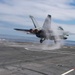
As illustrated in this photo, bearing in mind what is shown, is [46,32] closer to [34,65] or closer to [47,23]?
[47,23]

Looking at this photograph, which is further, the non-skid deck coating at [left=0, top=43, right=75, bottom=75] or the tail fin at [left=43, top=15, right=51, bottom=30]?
the tail fin at [left=43, top=15, right=51, bottom=30]

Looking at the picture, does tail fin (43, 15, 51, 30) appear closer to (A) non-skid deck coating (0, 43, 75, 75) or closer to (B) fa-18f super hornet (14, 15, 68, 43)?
(B) fa-18f super hornet (14, 15, 68, 43)

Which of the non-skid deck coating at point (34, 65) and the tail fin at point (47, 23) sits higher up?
the tail fin at point (47, 23)

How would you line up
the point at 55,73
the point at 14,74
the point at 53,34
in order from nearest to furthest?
1. the point at 14,74
2. the point at 55,73
3. the point at 53,34

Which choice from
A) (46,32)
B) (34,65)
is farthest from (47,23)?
(34,65)

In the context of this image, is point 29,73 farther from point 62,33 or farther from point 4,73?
point 62,33

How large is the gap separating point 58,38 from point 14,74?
46.9 metres

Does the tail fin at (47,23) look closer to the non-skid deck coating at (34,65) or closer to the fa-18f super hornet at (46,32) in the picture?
the fa-18f super hornet at (46,32)

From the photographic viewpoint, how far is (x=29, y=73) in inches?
596

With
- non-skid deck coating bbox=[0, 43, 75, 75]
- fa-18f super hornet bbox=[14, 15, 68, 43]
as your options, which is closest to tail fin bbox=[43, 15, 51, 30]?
fa-18f super hornet bbox=[14, 15, 68, 43]

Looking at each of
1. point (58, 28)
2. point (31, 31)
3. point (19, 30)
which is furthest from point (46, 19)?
point (31, 31)

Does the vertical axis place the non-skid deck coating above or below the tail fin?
below

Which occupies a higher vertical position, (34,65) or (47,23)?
(47,23)

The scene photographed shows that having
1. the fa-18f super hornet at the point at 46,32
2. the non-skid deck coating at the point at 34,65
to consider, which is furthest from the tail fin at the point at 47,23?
the non-skid deck coating at the point at 34,65
